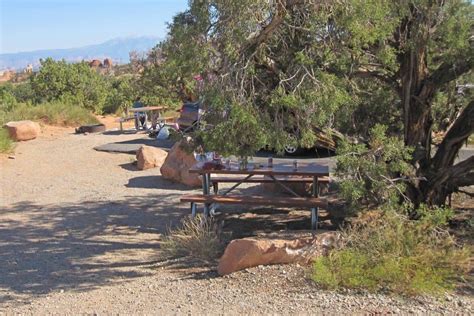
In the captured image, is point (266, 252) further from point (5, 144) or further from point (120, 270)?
point (5, 144)

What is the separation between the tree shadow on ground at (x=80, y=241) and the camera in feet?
19.6

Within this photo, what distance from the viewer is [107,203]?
32.1 feet

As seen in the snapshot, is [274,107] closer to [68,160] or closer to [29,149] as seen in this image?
[68,160]

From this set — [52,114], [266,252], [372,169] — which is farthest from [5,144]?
[372,169]

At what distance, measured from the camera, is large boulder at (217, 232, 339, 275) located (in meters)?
5.67

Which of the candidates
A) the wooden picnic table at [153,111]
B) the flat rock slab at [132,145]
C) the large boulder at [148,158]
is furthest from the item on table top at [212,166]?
the wooden picnic table at [153,111]

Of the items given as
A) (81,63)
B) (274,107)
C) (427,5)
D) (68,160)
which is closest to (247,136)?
(274,107)

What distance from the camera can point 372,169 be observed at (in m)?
5.54

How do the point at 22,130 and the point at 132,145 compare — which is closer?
the point at 132,145

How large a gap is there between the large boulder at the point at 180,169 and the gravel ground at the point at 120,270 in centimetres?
21

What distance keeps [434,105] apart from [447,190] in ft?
3.71

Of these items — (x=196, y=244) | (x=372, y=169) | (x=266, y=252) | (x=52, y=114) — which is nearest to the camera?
(x=372, y=169)

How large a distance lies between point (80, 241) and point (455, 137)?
466cm

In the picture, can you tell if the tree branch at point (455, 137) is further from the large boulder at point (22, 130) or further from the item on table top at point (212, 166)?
the large boulder at point (22, 130)
